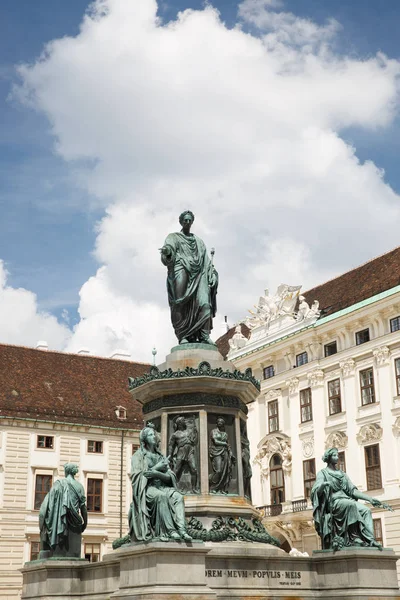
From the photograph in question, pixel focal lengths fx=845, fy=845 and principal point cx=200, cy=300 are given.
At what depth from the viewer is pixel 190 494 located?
13.5 m

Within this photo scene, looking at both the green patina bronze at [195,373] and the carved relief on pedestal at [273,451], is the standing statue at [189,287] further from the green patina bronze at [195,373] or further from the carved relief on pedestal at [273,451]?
the carved relief on pedestal at [273,451]

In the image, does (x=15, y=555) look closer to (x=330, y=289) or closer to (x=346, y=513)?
(x=330, y=289)

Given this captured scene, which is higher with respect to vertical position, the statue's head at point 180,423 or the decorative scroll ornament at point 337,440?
the decorative scroll ornament at point 337,440

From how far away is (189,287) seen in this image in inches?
596

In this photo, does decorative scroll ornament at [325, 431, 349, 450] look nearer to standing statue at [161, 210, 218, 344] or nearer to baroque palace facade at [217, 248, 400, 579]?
baroque palace facade at [217, 248, 400, 579]

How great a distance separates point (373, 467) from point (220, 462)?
25.4 m

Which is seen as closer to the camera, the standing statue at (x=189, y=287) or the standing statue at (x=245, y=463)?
the standing statue at (x=245, y=463)

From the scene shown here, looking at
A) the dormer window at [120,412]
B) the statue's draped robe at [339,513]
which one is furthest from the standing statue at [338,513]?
the dormer window at [120,412]

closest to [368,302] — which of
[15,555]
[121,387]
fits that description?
[121,387]

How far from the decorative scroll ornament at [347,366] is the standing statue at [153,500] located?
28552mm

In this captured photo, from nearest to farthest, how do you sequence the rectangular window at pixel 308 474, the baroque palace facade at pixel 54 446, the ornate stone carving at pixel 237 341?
1. the rectangular window at pixel 308 474
2. the baroque palace facade at pixel 54 446
3. the ornate stone carving at pixel 237 341

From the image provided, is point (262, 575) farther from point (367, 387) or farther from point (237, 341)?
point (237, 341)

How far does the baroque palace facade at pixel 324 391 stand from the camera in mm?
37594

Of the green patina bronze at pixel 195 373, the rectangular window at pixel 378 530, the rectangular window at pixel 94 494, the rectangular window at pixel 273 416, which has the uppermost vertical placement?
the rectangular window at pixel 273 416
